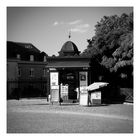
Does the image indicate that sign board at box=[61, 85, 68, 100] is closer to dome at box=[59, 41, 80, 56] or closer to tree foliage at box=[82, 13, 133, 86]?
tree foliage at box=[82, 13, 133, 86]

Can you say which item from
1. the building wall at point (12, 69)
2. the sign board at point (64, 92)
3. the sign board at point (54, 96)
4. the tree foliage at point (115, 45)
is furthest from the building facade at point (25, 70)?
the sign board at point (54, 96)

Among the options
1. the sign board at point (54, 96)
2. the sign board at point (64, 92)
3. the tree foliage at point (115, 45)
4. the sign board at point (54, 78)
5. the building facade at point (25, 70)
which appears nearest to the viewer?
the tree foliage at point (115, 45)

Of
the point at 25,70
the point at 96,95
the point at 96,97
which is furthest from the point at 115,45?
the point at 25,70

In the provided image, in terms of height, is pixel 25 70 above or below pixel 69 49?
below

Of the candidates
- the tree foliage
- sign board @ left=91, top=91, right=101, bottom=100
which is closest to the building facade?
the tree foliage

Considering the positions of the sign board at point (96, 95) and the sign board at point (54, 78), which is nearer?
the sign board at point (96, 95)

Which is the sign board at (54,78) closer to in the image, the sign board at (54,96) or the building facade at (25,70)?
the sign board at (54,96)

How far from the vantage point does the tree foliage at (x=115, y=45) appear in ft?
54.4

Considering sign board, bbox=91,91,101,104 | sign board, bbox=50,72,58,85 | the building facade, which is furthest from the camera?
the building facade

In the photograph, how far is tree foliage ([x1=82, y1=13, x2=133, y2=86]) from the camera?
1659 centimetres

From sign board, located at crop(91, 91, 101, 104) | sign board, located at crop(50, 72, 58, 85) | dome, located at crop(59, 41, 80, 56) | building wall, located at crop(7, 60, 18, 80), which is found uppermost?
dome, located at crop(59, 41, 80, 56)

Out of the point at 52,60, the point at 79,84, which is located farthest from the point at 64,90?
the point at 52,60

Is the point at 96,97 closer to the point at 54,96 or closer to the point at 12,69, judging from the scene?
the point at 54,96

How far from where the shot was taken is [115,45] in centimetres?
1945
